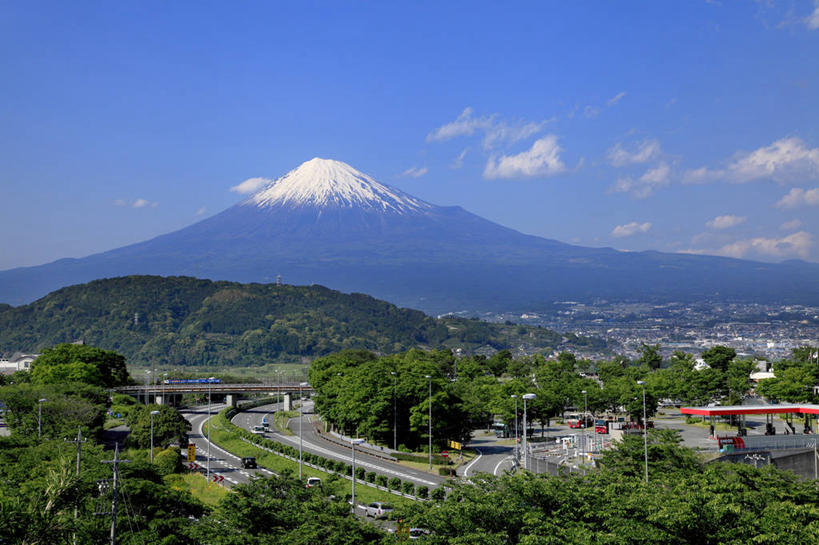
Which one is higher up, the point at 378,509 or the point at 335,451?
the point at 378,509

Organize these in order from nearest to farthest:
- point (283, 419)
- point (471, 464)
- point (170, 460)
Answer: point (170, 460) → point (471, 464) → point (283, 419)

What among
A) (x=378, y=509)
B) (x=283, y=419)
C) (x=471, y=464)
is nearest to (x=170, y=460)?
(x=378, y=509)

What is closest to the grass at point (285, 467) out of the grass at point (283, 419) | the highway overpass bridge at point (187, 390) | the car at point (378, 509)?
the car at point (378, 509)

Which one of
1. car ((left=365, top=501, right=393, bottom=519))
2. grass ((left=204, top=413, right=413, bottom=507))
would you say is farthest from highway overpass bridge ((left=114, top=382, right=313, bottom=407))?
car ((left=365, top=501, right=393, bottom=519))

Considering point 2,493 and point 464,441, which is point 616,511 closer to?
point 2,493

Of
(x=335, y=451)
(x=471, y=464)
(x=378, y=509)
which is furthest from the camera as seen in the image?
(x=335, y=451)

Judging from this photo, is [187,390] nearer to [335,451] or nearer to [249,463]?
[335,451]

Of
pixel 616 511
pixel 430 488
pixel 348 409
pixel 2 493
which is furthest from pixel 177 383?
pixel 616 511
